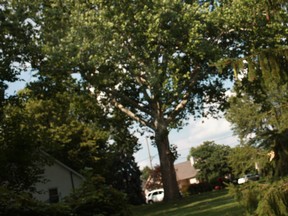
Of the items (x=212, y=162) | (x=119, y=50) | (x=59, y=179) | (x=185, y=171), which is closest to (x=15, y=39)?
(x=119, y=50)

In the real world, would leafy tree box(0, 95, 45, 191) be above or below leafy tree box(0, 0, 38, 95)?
below

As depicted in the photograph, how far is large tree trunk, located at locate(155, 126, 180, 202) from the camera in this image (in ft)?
110

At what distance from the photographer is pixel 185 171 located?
373 feet

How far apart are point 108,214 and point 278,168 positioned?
313 cm

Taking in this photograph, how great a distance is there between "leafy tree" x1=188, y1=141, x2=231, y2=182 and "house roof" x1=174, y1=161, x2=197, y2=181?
21452 mm

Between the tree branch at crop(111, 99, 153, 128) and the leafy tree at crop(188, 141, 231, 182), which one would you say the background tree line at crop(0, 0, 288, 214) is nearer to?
the tree branch at crop(111, 99, 153, 128)

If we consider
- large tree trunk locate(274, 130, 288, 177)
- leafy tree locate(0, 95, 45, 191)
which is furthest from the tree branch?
large tree trunk locate(274, 130, 288, 177)

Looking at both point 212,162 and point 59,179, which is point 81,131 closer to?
point 59,179

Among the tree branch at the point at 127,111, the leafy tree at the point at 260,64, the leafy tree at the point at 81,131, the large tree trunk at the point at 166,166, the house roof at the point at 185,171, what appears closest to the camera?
the leafy tree at the point at 260,64

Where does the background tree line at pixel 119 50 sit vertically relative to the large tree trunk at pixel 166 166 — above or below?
above

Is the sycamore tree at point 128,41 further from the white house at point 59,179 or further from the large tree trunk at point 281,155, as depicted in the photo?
the large tree trunk at point 281,155

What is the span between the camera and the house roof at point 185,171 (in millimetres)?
109438

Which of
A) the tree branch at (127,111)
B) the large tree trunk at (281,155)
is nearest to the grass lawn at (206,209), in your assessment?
the large tree trunk at (281,155)

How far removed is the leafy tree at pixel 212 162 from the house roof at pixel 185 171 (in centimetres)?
2145
